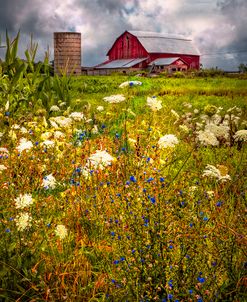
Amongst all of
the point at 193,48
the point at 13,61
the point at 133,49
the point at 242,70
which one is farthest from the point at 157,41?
the point at 13,61

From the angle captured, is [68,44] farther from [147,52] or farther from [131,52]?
[131,52]


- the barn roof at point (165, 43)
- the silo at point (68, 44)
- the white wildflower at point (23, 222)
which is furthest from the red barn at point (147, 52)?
the white wildflower at point (23, 222)

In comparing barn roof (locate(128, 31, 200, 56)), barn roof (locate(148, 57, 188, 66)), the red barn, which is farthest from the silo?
barn roof (locate(128, 31, 200, 56))

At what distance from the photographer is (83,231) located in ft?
10.7

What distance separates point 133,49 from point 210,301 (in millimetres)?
46107

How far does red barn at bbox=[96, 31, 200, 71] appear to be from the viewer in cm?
4434

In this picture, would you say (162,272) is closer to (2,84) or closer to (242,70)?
(2,84)

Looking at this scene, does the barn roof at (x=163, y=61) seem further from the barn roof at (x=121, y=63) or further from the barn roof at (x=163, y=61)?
the barn roof at (x=121, y=63)

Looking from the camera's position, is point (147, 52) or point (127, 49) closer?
point (147, 52)

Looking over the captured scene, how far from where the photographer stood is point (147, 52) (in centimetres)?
4503

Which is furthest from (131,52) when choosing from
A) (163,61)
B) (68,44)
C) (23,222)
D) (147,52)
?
(23,222)

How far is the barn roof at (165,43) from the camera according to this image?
46.1 meters

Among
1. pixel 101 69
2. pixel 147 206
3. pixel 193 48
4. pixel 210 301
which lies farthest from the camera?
pixel 193 48

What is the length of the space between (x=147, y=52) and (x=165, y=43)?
17.2 feet
